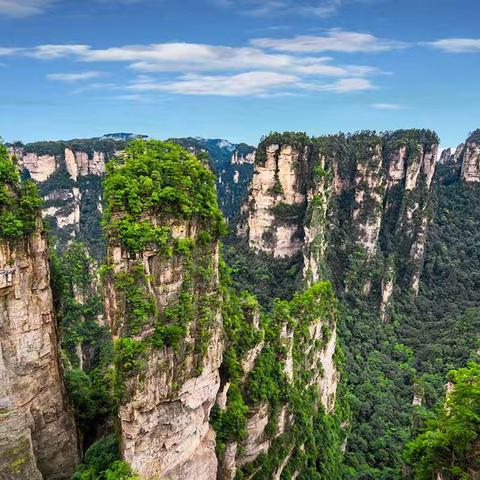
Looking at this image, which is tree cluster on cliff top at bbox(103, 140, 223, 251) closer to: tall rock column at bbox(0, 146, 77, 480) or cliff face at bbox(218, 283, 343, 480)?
tall rock column at bbox(0, 146, 77, 480)

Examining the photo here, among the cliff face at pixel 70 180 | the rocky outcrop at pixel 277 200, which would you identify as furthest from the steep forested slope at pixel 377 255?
the cliff face at pixel 70 180

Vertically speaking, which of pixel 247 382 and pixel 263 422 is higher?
pixel 247 382

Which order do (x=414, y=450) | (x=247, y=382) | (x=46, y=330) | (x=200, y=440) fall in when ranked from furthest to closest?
(x=247, y=382), (x=414, y=450), (x=200, y=440), (x=46, y=330)

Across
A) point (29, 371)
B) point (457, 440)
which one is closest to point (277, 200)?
point (457, 440)

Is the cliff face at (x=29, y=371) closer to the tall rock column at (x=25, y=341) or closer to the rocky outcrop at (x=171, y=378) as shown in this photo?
the tall rock column at (x=25, y=341)

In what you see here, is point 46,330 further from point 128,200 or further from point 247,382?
point 247,382

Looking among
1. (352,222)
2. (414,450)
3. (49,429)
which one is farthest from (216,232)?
(352,222)

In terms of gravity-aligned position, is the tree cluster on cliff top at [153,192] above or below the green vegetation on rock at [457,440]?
above
